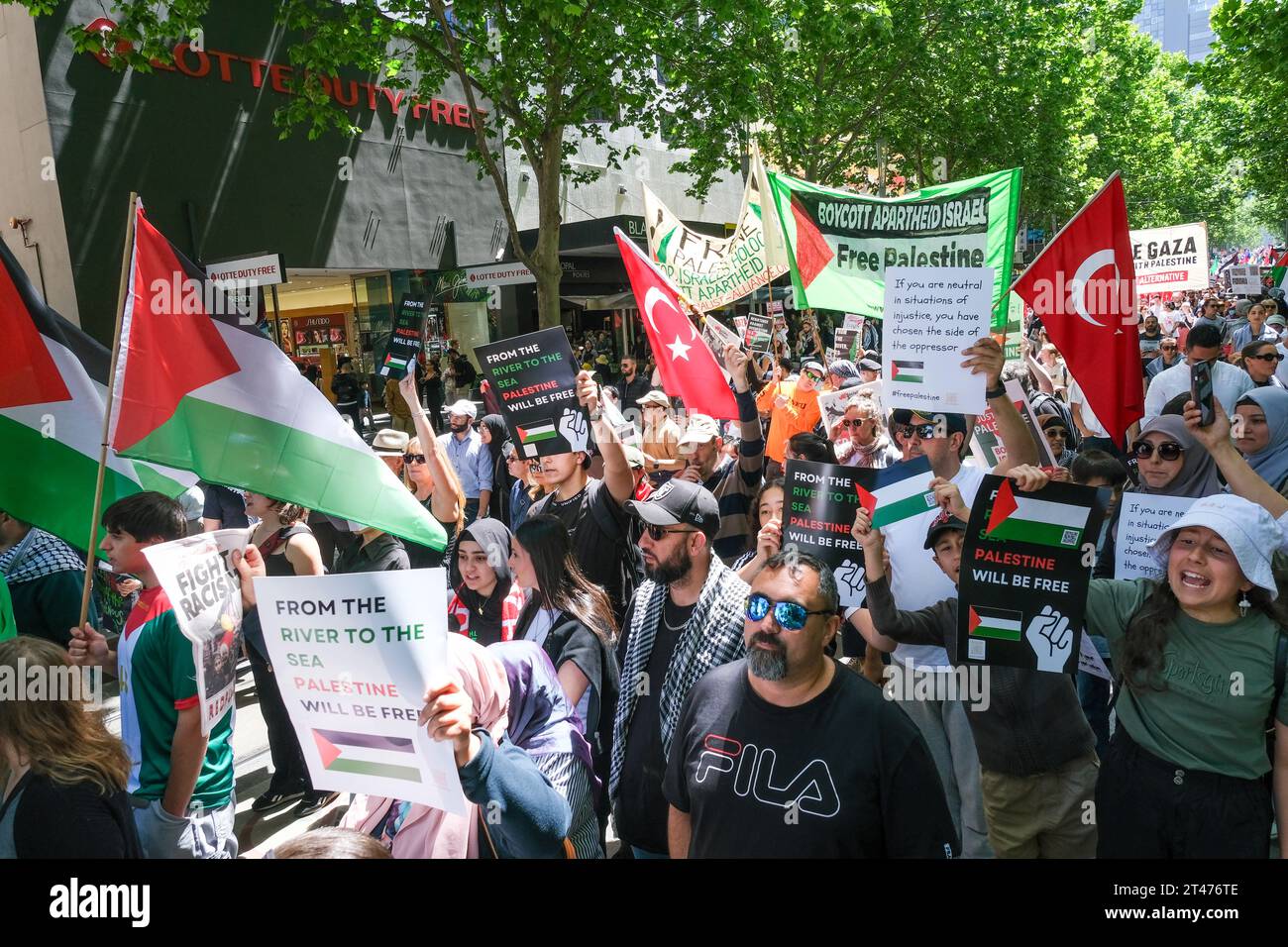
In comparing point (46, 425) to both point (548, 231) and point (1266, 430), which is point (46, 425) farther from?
point (548, 231)

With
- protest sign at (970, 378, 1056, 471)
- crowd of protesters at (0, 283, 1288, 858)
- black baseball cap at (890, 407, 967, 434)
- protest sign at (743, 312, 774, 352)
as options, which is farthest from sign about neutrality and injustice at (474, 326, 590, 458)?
protest sign at (743, 312, 774, 352)

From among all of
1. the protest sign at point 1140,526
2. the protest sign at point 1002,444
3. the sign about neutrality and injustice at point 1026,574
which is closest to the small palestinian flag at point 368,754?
the sign about neutrality and injustice at point 1026,574

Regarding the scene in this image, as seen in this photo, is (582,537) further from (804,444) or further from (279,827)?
(279,827)

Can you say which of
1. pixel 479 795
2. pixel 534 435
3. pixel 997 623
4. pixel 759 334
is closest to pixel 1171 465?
pixel 997 623

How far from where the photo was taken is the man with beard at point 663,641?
331 centimetres

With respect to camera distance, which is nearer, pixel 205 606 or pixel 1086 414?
pixel 205 606

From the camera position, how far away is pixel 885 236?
18.2 ft

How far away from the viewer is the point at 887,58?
21828 mm

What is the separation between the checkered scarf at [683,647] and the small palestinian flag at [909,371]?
1302 millimetres

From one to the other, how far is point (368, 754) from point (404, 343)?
4626 millimetres

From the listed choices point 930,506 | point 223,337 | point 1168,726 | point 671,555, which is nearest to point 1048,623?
point 1168,726

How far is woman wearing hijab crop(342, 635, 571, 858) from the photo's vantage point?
94.1 inches

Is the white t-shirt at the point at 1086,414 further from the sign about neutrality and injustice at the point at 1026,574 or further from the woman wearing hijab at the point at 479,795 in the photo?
the woman wearing hijab at the point at 479,795

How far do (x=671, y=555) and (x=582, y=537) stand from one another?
1.28 metres
